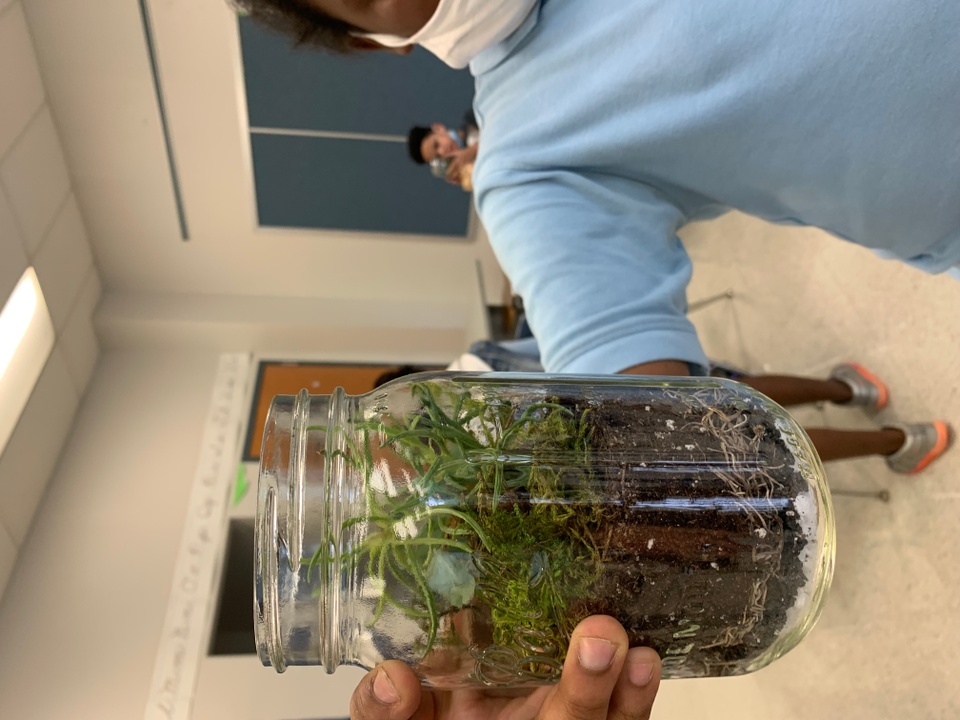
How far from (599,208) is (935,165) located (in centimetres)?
25

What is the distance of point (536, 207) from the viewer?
23.7 inches

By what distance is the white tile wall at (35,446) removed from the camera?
4.57 ft

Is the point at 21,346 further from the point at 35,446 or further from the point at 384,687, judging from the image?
the point at 384,687

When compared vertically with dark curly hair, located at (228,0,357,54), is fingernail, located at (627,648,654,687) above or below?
below

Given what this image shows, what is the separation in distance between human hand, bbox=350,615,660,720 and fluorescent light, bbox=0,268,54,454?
1240 mm

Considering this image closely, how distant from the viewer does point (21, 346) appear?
1.44 metres

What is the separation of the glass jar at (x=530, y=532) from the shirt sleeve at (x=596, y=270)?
116mm

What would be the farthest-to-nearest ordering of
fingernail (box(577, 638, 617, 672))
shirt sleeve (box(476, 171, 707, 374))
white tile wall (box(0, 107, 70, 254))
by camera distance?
1. white tile wall (box(0, 107, 70, 254))
2. shirt sleeve (box(476, 171, 707, 374))
3. fingernail (box(577, 638, 617, 672))

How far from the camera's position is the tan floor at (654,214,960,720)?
0.92 m

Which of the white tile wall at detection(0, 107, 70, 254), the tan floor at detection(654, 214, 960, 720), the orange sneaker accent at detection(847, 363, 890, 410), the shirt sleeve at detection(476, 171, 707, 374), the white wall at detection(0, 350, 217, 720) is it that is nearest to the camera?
the shirt sleeve at detection(476, 171, 707, 374)

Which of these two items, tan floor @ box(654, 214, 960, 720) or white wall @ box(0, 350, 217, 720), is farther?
white wall @ box(0, 350, 217, 720)

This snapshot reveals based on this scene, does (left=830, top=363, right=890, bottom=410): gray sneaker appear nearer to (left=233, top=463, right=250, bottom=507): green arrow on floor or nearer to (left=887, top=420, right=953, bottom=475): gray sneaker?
(left=887, top=420, right=953, bottom=475): gray sneaker

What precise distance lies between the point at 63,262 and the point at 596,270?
1.61m

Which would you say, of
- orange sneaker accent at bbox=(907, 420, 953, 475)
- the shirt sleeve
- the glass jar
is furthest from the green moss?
orange sneaker accent at bbox=(907, 420, 953, 475)
